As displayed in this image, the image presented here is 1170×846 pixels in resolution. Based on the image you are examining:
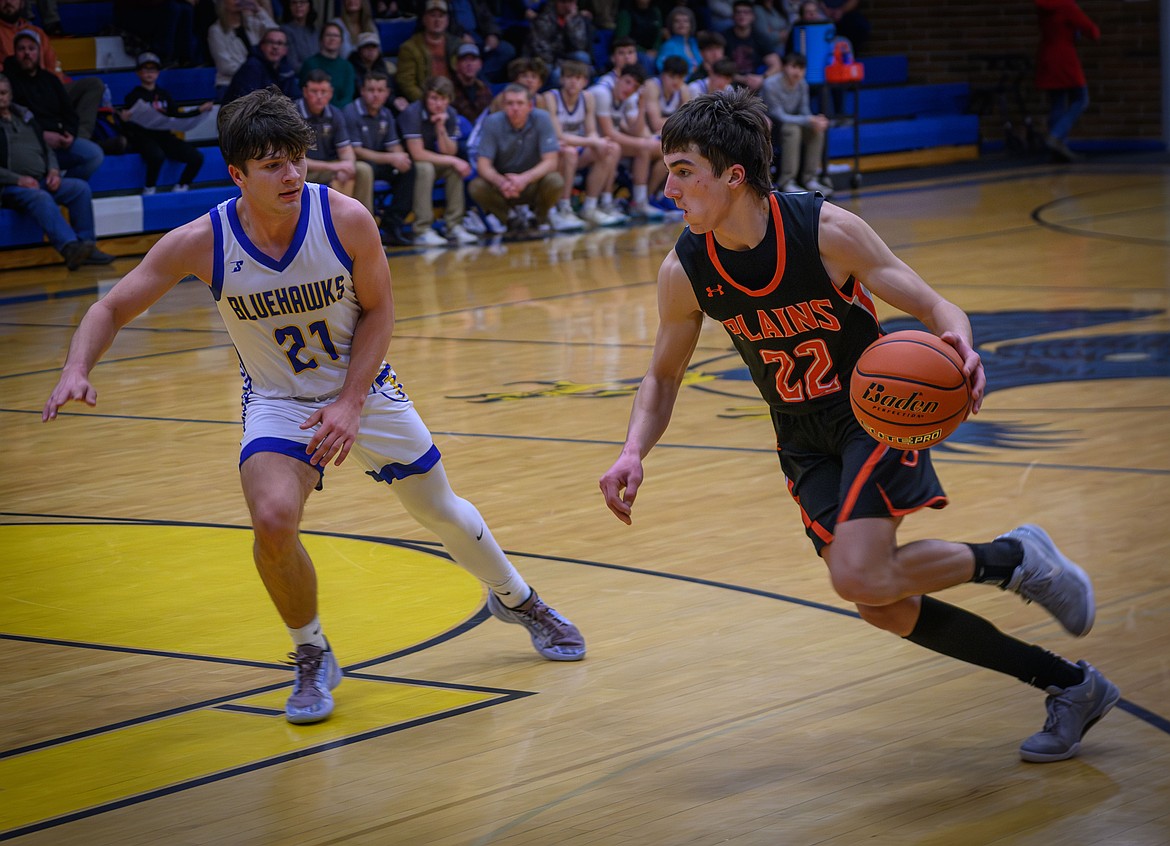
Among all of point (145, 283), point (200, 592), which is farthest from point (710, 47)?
point (145, 283)

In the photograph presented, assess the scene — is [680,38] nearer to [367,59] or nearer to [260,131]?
[367,59]

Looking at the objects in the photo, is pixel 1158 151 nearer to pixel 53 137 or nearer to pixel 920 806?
pixel 53 137

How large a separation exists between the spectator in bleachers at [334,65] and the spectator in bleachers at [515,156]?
128cm

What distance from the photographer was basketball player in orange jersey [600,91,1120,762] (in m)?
3.53

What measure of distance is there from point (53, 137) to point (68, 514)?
797 centimetres

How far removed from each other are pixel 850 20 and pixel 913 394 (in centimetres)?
1867

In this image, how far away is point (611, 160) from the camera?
51.4 feet

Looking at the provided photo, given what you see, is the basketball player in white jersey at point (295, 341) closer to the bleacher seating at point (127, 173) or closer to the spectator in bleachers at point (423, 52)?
the bleacher seating at point (127, 173)

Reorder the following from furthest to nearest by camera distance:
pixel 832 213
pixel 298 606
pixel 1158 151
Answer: pixel 1158 151
pixel 298 606
pixel 832 213

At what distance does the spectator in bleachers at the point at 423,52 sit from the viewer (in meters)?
15.3

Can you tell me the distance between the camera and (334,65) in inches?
571

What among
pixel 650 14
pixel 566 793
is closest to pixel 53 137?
pixel 650 14

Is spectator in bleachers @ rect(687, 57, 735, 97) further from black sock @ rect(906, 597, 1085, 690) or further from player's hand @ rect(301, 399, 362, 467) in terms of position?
black sock @ rect(906, 597, 1085, 690)

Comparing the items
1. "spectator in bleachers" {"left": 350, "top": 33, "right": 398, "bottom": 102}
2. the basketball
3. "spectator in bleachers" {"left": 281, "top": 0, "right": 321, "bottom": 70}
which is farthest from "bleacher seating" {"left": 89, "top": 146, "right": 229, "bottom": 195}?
the basketball
